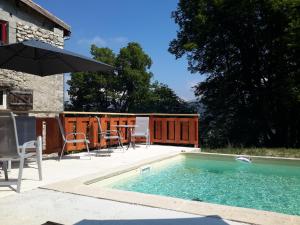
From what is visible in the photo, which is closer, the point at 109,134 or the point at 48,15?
the point at 109,134

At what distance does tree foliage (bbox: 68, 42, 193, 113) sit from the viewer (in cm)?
2797

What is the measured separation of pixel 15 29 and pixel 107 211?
30.5 ft

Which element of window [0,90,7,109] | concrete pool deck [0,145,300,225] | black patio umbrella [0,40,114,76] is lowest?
concrete pool deck [0,145,300,225]

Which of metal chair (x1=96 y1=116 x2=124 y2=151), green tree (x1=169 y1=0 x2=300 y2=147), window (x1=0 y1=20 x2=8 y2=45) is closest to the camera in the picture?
metal chair (x1=96 y1=116 x2=124 y2=151)

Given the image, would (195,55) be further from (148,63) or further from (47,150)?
(148,63)

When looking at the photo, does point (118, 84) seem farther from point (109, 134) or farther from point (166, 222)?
point (166, 222)

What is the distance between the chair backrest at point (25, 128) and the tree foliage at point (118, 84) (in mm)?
21579

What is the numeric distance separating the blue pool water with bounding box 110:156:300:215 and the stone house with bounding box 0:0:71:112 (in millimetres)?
5787

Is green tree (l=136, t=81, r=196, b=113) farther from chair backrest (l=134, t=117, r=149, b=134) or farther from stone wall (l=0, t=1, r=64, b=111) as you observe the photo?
chair backrest (l=134, t=117, r=149, b=134)

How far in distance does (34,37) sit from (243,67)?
8.46 metres

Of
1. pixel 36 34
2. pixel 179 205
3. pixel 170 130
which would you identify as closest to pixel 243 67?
pixel 170 130

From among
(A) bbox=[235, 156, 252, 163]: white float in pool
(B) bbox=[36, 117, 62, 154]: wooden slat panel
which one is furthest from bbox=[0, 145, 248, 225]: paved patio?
(A) bbox=[235, 156, 252, 163]: white float in pool

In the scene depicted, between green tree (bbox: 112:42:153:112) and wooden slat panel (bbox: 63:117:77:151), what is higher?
green tree (bbox: 112:42:153:112)

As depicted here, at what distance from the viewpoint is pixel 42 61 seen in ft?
22.2
